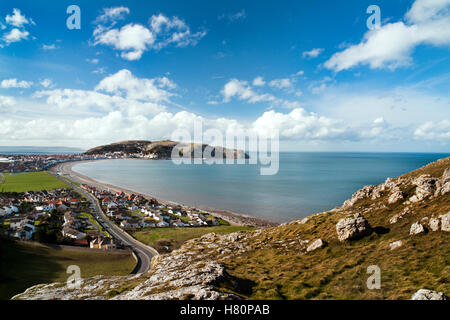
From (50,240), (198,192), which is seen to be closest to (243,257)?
(50,240)

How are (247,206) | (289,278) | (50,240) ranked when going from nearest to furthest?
(289,278)
(50,240)
(247,206)

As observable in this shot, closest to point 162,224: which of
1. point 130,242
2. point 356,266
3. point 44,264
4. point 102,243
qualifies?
point 130,242

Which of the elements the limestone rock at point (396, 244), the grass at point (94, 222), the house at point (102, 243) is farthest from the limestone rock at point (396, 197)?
the grass at point (94, 222)

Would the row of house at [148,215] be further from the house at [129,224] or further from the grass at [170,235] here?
the grass at [170,235]

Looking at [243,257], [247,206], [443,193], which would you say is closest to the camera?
[443,193]
